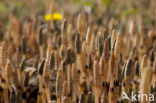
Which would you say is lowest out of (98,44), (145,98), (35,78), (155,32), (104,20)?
(145,98)

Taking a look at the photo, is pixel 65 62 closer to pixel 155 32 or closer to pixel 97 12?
pixel 155 32

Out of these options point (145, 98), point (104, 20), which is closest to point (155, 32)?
point (104, 20)

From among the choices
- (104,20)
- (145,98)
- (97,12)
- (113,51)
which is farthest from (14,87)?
(97,12)

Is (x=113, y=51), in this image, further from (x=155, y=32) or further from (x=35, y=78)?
(x=155, y=32)

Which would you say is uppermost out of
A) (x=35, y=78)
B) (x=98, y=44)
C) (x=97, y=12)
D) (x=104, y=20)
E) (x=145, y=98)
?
(x=97, y=12)

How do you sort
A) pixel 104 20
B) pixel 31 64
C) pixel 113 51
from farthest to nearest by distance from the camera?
1. pixel 104 20
2. pixel 31 64
3. pixel 113 51

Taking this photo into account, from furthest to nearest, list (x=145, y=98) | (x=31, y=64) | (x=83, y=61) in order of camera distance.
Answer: (x=31, y=64) → (x=83, y=61) → (x=145, y=98)

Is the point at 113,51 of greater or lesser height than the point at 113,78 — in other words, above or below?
above

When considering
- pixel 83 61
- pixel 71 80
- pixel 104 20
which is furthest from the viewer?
pixel 104 20

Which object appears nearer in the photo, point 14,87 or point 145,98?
point 145,98
